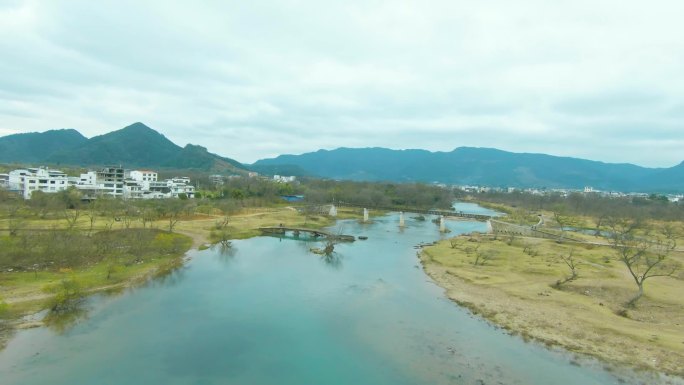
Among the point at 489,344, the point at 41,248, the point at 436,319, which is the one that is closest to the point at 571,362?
the point at 489,344

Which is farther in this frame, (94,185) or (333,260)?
(94,185)

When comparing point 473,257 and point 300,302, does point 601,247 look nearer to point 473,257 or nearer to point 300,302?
point 473,257

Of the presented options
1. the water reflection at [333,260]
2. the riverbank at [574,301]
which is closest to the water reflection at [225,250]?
the water reflection at [333,260]

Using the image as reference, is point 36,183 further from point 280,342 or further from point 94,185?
point 280,342

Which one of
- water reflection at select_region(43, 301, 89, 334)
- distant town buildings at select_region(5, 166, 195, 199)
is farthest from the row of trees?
water reflection at select_region(43, 301, 89, 334)

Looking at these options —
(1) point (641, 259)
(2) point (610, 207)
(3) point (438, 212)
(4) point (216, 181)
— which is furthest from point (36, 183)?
(2) point (610, 207)
